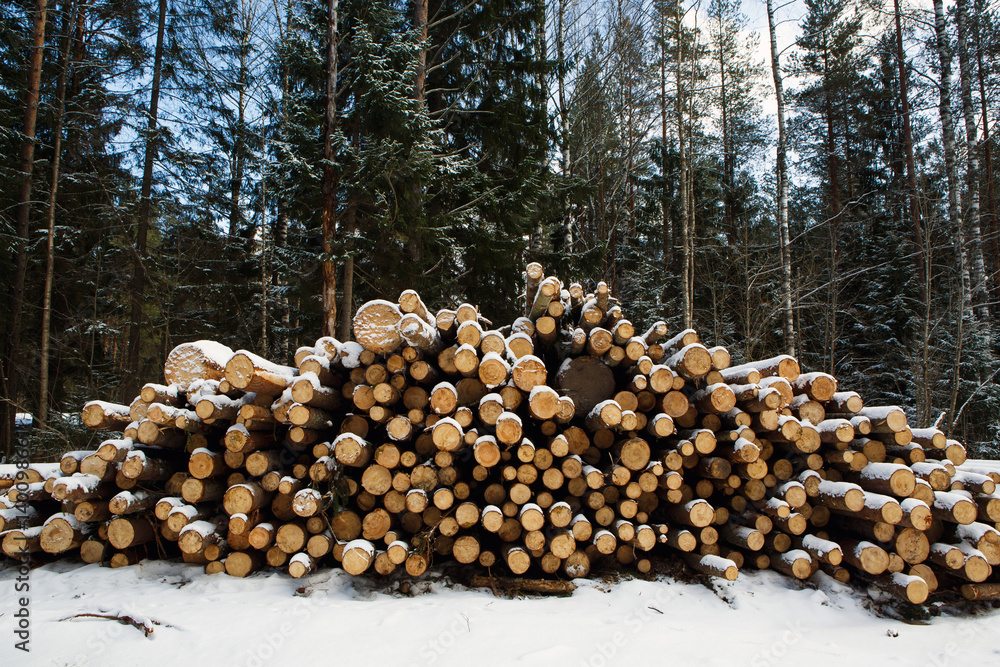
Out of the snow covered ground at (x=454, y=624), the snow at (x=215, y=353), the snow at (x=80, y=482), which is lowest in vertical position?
the snow covered ground at (x=454, y=624)

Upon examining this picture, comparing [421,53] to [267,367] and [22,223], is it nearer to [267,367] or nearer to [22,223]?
[267,367]

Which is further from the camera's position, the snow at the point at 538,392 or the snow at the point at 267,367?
the snow at the point at 267,367

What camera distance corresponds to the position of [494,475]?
3709 millimetres

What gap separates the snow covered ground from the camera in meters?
2.50

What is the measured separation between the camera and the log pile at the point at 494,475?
3453 millimetres

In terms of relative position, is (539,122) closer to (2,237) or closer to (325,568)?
(325,568)

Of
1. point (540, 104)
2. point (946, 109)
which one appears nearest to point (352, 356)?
point (540, 104)

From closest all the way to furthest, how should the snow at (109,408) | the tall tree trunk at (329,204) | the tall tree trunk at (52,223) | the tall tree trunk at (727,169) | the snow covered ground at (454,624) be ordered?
1. the snow covered ground at (454,624)
2. the snow at (109,408)
3. the tall tree trunk at (52,223)
4. the tall tree trunk at (329,204)
5. the tall tree trunk at (727,169)

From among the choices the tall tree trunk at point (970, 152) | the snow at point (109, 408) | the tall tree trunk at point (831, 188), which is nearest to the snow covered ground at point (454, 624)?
the snow at point (109, 408)

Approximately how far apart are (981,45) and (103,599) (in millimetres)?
20350

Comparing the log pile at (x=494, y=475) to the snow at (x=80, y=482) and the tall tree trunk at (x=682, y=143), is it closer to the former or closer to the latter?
the snow at (x=80, y=482)

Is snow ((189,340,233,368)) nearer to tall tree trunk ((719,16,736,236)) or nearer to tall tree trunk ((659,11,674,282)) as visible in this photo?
tall tree trunk ((659,11,674,282))

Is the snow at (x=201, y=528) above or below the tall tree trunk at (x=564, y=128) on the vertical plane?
below

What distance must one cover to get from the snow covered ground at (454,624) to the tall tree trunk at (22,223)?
29.0 feet
